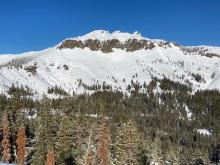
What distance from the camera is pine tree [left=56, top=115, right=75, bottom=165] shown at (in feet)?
296

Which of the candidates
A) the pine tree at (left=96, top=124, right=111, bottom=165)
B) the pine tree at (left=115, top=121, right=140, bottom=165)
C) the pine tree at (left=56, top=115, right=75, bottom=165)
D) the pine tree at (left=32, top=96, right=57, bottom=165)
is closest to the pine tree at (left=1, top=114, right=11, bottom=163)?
the pine tree at (left=32, top=96, right=57, bottom=165)

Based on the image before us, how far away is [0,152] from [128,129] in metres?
40.4

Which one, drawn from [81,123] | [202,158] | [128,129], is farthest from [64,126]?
[202,158]

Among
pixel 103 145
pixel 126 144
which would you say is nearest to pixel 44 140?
pixel 103 145

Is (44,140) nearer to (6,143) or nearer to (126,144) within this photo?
(126,144)

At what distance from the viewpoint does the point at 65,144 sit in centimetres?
9044

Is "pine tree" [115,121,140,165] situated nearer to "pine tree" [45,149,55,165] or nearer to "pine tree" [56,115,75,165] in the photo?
"pine tree" [56,115,75,165]

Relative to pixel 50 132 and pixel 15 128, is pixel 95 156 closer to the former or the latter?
pixel 50 132

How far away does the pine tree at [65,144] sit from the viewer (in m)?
90.3

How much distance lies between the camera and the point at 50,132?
92.9m

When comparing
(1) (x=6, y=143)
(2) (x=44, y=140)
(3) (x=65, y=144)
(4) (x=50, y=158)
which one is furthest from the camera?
(1) (x=6, y=143)

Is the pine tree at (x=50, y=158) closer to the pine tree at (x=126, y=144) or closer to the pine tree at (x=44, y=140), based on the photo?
the pine tree at (x=44, y=140)

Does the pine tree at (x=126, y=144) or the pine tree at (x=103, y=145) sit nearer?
the pine tree at (x=126, y=144)

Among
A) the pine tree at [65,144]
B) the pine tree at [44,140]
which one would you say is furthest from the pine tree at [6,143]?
the pine tree at [65,144]
